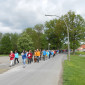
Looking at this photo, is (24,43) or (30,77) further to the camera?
(24,43)

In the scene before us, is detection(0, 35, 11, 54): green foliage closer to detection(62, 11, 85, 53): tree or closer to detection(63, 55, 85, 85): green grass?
detection(62, 11, 85, 53): tree

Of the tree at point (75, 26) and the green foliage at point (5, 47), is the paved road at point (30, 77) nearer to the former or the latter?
the tree at point (75, 26)

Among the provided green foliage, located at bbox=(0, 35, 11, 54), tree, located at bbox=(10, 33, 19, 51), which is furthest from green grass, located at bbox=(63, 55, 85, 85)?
tree, located at bbox=(10, 33, 19, 51)

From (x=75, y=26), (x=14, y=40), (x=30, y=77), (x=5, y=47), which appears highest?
(x=75, y=26)

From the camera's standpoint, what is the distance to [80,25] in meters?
45.8

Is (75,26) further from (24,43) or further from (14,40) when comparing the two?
(14,40)

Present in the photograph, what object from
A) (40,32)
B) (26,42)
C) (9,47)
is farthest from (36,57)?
(40,32)

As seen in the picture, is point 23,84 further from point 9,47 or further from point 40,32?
point 40,32

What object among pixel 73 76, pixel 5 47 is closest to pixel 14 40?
pixel 5 47

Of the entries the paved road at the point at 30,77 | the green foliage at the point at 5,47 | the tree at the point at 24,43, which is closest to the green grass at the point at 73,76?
the paved road at the point at 30,77

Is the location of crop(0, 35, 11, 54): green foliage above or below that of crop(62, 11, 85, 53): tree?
below

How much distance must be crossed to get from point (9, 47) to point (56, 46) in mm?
22004

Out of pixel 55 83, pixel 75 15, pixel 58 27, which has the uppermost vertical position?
pixel 75 15

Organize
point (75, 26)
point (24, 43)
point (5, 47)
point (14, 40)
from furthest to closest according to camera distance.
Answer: point (14, 40)
point (5, 47)
point (24, 43)
point (75, 26)
